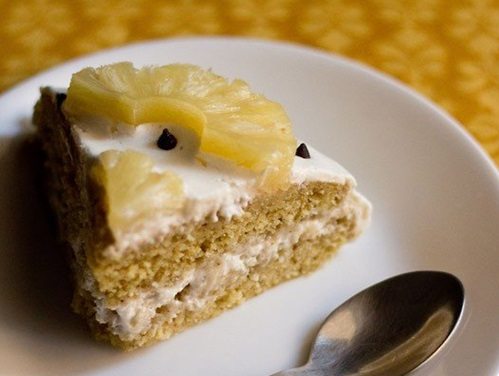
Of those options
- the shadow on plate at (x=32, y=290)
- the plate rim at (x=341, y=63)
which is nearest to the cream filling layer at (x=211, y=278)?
the shadow on plate at (x=32, y=290)

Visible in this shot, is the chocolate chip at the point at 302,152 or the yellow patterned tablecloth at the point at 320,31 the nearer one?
the chocolate chip at the point at 302,152

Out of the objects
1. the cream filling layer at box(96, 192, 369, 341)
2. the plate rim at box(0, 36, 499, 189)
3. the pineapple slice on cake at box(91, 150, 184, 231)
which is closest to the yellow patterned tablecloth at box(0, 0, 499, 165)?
the plate rim at box(0, 36, 499, 189)

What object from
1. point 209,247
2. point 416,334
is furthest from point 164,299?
point 416,334

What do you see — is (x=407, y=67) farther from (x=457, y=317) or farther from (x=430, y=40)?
(x=457, y=317)

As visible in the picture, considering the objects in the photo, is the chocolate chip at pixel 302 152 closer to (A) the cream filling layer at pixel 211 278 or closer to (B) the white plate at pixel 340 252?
(A) the cream filling layer at pixel 211 278

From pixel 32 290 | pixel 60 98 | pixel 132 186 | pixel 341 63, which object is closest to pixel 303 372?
pixel 132 186

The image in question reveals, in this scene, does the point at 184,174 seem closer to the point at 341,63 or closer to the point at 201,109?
the point at 201,109

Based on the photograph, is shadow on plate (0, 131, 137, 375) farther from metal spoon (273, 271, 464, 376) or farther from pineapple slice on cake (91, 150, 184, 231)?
metal spoon (273, 271, 464, 376)


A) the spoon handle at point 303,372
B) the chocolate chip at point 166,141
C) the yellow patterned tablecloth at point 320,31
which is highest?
the yellow patterned tablecloth at point 320,31
